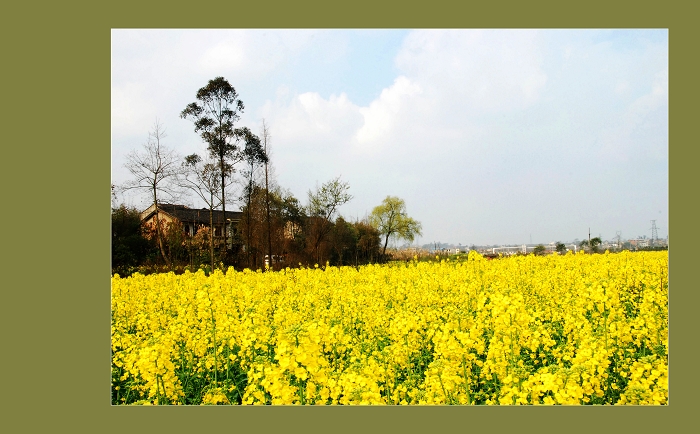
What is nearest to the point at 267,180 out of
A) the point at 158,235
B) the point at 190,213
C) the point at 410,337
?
the point at 190,213

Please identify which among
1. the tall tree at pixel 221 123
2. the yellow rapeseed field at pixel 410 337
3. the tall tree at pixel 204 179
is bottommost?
the yellow rapeseed field at pixel 410 337

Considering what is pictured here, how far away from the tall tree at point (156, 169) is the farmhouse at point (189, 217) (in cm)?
8

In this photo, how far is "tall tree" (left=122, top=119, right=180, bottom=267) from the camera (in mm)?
5625

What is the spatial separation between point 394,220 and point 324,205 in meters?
1.13

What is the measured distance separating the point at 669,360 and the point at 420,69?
150 inches

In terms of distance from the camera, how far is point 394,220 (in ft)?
20.6

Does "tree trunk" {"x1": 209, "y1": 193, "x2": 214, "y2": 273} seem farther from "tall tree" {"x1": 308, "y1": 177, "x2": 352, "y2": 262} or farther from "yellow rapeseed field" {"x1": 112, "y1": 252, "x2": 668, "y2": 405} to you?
"tall tree" {"x1": 308, "y1": 177, "x2": 352, "y2": 262}

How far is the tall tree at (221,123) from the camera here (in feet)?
19.0

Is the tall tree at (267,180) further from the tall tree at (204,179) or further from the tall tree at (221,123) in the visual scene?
the tall tree at (204,179)

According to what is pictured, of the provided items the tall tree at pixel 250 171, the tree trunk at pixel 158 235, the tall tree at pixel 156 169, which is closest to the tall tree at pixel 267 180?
the tall tree at pixel 250 171

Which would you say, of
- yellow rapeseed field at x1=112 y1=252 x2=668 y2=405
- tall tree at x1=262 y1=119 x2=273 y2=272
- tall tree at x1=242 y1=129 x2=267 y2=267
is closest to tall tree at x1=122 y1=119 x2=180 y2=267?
tall tree at x1=242 y1=129 x2=267 y2=267

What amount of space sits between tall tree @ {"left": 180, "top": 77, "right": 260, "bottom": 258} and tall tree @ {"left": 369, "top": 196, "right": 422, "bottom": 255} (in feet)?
5.99

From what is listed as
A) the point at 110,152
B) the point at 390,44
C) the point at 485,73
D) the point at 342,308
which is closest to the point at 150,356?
the point at 110,152
